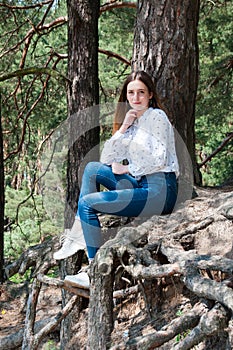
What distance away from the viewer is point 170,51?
509 cm

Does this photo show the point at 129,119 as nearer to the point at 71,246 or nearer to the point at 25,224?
the point at 71,246

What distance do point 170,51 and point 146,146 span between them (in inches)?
65.7

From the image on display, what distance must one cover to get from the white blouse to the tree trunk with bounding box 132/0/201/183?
1244 mm

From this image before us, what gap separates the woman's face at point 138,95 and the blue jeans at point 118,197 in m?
0.48

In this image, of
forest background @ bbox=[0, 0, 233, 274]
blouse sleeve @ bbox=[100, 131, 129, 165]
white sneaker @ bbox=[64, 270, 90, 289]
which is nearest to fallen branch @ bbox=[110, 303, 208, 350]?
white sneaker @ bbox=[64, 270, 90, 289]

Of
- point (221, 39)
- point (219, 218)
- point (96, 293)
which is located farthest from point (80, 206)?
point (221, 39)

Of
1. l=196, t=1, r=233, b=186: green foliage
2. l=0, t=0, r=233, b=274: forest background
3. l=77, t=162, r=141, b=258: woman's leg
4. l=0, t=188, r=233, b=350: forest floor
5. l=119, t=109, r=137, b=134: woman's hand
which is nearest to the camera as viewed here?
l=0, t=188, r=233, b=350: forest floor

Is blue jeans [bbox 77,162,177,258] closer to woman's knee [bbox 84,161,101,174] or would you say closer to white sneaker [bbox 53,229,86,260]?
woman's knee [bbox 84,161,101,174]

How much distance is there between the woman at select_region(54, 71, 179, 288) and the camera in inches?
140

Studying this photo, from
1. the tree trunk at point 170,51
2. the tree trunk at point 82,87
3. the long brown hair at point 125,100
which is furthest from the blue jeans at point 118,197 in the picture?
the tree trunk at point 82,87

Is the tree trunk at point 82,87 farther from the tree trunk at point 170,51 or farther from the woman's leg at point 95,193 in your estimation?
the woman's leg at point 95,193

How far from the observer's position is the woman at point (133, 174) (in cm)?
356

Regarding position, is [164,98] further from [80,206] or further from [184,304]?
[184,304]

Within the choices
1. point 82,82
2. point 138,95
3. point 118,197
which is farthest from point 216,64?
point 118,197
